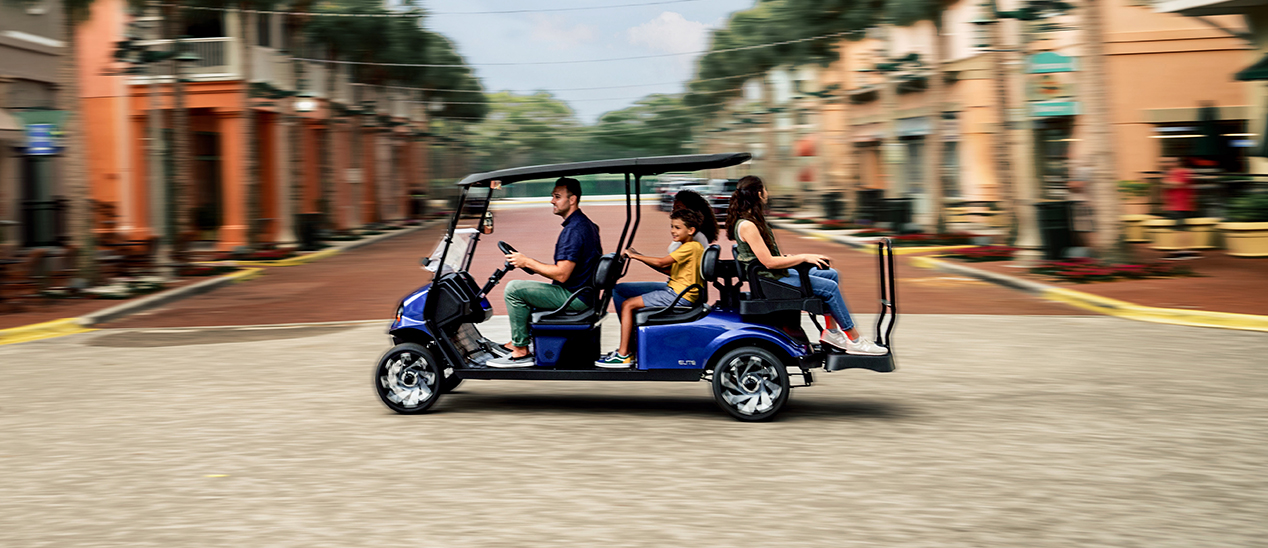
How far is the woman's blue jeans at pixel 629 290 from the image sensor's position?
8062 millimetres

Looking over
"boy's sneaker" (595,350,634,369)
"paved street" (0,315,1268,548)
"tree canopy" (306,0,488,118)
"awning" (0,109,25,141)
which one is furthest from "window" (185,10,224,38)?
"boy's sneaker" (595,350,634,369)

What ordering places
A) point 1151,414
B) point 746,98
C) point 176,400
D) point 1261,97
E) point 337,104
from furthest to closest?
point 746,98
point 337,104
point 1261,97
point 176,400
point 1151,414

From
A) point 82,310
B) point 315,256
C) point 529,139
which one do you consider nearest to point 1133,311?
point 82,310

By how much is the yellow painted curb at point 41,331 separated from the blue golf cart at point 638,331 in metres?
7.49

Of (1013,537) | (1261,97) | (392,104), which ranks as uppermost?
(392,104)

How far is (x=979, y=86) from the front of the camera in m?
36.5

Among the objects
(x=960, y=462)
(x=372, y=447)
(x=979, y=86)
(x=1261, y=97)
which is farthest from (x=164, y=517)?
(x=979, y=86)

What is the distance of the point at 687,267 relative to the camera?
25.7ft

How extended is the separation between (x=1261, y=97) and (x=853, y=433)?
2017 centimetres

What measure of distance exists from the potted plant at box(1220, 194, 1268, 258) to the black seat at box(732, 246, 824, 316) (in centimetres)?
1487

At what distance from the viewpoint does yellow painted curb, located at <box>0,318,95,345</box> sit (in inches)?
532

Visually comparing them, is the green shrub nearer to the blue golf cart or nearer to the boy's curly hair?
the blue golf cart

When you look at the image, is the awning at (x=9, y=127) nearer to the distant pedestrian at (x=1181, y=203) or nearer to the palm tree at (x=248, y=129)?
the palm tree at (x=248, y=129)

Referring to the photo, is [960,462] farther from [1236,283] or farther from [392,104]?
[392,104]
